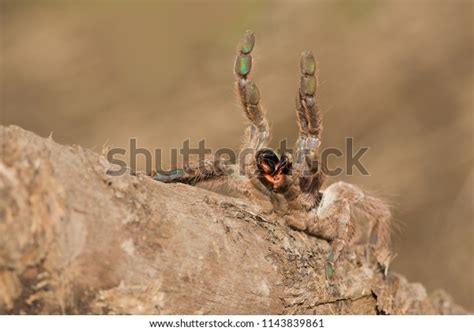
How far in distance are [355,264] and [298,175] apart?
111 cm

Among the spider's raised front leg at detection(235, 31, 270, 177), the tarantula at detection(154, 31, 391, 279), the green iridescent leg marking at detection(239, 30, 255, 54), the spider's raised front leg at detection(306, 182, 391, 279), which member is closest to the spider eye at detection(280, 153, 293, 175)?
the tarantula at detection(154, 31, 391, 279)

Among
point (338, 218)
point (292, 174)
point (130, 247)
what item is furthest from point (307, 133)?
point (130, 247)

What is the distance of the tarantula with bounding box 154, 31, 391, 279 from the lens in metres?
4.09

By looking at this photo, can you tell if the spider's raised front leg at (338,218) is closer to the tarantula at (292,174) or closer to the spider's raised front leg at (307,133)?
the tarantula at (292,174)

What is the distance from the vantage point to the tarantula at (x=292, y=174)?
409cm

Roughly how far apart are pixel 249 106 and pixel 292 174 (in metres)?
0.60

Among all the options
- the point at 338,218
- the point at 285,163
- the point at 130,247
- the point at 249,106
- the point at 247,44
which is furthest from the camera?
the point at 338,218

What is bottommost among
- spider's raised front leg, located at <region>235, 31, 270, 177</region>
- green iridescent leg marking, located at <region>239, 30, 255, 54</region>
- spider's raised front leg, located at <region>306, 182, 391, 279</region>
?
spider's raised front leg, located at <region>306, 182, 391, 279</region>

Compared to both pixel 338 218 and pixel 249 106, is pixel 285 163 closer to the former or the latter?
pixel 249 106

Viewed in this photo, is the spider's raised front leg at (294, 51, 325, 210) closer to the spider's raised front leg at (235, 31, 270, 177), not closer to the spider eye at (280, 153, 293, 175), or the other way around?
the spider eye at (280, 153, 293, 175)

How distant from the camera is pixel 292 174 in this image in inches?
161

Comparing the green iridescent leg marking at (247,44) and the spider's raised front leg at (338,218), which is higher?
the green iridescent leg marking at (247,44)

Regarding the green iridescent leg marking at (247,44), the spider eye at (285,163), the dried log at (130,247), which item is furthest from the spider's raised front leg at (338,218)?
the green iridescent leg marking at (247,44)
